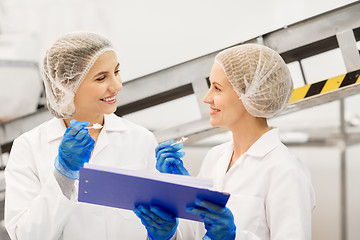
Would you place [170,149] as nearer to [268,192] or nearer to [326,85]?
[268,192]

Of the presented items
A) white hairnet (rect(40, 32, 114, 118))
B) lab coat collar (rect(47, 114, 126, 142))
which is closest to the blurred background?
lab coat collar (rect(47, 114, 126, 142))

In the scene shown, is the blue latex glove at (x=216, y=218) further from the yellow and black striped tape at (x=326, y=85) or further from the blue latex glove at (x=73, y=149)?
the yellow and black striped tape at (x=326, y=85)

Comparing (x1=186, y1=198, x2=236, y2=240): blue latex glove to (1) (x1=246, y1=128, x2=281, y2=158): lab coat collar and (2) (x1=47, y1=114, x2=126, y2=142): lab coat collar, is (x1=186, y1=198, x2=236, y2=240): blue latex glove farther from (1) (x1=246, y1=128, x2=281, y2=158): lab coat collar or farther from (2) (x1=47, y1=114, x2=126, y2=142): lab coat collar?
(2) (x1=47, y1=114, x2=126, y2=142): lab coat collar

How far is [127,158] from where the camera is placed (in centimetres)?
152

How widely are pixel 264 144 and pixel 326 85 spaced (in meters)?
0.64

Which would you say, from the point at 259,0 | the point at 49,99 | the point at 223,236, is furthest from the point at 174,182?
the point at 259,0

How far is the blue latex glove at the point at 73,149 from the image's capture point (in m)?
1.29

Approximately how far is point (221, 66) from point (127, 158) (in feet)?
1.63

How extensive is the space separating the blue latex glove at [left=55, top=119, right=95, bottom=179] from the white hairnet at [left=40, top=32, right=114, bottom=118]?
162 millimetres

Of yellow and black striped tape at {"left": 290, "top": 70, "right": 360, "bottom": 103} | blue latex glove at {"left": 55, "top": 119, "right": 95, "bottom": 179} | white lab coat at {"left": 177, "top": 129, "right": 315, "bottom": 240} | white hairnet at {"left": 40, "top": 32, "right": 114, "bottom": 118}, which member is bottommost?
white lab coat at {"left": 177, "top": 129, "right": 315, "bottom": 240}

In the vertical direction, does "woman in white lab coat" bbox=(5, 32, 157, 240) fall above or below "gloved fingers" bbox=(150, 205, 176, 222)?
above

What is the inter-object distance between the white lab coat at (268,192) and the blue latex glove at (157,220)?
190mm

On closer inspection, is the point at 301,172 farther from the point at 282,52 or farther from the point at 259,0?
the point at 259,0

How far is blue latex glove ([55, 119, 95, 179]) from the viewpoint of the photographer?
1.29m
